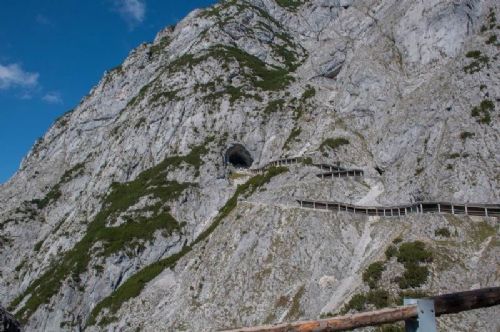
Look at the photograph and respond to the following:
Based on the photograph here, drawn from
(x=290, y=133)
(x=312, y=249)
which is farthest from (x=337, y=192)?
(x=290, y=133)

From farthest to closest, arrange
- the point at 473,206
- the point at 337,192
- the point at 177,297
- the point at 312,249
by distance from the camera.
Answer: the point at 337,192, the point at 177,297, the point at 312,249, the point at 473,206

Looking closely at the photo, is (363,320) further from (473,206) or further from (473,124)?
(473,124)

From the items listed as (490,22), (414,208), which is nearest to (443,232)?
(414,208)

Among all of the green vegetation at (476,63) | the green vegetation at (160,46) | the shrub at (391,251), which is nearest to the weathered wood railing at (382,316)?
the shrub at (391,251)

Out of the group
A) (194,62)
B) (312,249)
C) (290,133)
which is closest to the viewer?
(312,249)

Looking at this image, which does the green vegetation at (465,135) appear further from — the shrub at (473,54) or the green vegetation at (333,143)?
the green vegetation at (333,143)

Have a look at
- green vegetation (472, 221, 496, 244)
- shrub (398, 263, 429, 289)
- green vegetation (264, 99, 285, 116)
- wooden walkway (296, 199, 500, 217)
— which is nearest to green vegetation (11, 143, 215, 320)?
green vegetation (264, 99, 285, 116)
